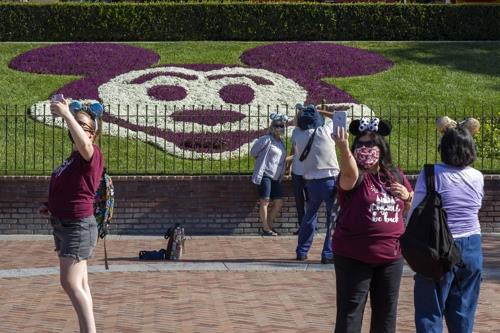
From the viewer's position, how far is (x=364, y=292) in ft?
21.8

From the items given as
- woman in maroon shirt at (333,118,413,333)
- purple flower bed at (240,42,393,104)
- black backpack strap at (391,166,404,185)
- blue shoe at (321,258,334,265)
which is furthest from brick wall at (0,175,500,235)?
woman in maroon shirt at (333,118,413,333)

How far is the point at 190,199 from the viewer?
1599 cm

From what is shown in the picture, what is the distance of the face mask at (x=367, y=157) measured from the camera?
6.68 meters

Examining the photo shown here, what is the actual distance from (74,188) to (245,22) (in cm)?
1968

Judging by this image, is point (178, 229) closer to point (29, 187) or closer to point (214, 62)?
point (29, 187)

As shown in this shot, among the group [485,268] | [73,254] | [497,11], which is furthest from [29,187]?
[497,11]

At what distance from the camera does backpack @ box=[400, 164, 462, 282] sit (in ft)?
21.1

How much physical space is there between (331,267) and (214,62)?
12495 millimetres

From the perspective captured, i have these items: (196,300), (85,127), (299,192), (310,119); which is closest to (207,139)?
(299,192)

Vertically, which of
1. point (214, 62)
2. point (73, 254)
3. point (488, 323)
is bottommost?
point (488, 323)

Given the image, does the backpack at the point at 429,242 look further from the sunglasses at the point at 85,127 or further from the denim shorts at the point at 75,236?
the sunglasses at the point at 85,127

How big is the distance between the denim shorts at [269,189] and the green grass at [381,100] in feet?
3.12

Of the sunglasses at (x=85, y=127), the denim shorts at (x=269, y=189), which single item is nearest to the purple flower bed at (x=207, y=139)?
the denim shorts at (x=269, y=189)

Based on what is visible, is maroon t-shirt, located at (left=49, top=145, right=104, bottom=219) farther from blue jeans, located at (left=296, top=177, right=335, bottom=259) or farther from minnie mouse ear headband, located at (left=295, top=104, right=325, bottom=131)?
minnie mouse ear headband, located at (left=295, top=104, right=325, bottom=131)
